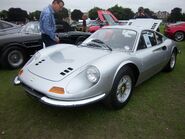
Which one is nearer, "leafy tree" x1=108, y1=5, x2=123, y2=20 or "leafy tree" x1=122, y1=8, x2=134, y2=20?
"leafy tree" x1=108, y1=5, x2=123, y2=20

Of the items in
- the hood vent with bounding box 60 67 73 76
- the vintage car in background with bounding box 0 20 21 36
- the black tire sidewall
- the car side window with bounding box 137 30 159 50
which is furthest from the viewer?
the vintage car in background with bounding box 0 20 21 36

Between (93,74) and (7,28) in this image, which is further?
(7,28)

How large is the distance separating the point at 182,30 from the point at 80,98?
11058 millimetres

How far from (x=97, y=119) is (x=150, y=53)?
1795mm

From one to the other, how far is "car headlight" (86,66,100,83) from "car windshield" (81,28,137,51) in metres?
0.94

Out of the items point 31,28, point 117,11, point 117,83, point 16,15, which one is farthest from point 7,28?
point 117,11

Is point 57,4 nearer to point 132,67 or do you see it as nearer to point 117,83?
point 132,67

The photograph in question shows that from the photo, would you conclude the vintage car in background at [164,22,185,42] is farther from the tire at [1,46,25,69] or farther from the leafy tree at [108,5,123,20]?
the leafy tree at [108,5,123,20]

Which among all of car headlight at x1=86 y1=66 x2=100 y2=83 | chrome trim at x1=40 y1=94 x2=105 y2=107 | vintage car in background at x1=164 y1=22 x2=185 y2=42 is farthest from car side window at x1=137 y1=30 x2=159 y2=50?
vintage car in background at x1=164 y1=22 x2=185 y2=42

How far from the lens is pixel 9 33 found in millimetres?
5793

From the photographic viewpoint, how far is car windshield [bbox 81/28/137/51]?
12.2ft

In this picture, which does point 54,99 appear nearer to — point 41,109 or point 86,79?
point 86,79

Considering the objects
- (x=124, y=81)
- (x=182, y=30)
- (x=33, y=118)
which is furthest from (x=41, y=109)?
(x=182, y=30)

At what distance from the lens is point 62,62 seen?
3.18m
